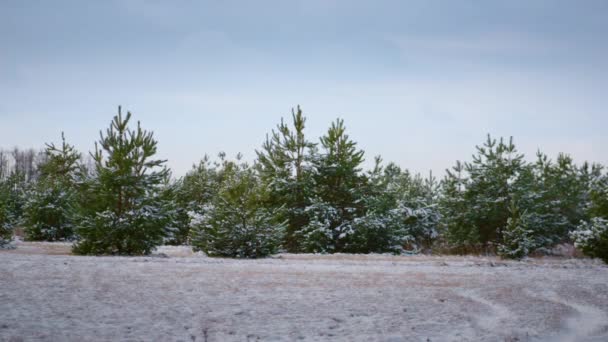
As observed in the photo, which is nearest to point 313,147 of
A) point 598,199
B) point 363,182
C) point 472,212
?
point 363,182

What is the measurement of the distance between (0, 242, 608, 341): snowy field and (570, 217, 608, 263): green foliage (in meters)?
5.05

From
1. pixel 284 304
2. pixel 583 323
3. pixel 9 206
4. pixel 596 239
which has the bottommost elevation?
pixel 583 323

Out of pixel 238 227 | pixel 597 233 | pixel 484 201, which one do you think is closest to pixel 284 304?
pixel 238 227

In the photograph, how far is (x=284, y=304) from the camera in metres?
7.07

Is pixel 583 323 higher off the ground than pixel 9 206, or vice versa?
pixel 9 206

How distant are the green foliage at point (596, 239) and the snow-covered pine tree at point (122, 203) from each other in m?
13.1

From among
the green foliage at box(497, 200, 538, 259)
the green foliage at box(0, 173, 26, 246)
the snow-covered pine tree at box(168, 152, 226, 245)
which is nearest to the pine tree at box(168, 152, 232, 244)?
the snow-covered pine tree at box(168, 152, 226, 245)

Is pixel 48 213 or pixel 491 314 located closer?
pixel 491 314

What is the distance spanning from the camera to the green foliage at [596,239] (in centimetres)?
1480

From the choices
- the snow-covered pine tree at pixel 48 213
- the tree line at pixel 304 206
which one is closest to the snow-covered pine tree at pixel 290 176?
the tree line at pixel 304 206

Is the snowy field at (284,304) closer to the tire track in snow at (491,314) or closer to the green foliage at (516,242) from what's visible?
the tire track in snow at (491,314)

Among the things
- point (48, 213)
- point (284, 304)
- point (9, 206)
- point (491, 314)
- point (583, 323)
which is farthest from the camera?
point (9, 206)

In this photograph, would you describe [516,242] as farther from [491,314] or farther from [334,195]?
[491,314]

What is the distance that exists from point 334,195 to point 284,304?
14499mm
